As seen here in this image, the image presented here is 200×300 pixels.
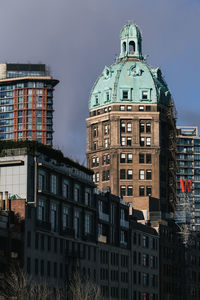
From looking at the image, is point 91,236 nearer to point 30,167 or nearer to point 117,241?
point 117,241

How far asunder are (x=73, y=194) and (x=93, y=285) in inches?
673

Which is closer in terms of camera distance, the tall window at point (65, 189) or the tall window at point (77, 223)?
the tall window at point (65, 189)

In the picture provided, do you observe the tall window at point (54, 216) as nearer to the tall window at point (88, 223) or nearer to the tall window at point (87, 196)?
the tall window at point (88, 223)

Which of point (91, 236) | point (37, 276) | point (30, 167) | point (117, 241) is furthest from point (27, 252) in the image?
point (117, 241)

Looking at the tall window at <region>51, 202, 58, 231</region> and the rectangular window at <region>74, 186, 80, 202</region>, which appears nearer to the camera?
the tall window at <region>51, 202, 58, 231</region>

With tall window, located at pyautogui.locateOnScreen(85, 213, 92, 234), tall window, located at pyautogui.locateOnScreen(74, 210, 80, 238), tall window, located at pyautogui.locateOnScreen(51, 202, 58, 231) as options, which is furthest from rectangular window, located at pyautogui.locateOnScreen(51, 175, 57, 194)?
tall window, located at pyautogui.locateOnScreen(85, 213, 92, 234)

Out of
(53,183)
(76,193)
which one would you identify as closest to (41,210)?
(53,183)

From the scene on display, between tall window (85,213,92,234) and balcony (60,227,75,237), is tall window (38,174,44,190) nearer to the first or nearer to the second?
balcony (60,227,75,237)

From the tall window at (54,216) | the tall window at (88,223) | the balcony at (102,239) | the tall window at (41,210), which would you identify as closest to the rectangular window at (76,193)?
the tall window at (88,223)

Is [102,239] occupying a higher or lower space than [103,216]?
lower

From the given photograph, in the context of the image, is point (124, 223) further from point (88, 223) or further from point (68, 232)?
point (68, 232)

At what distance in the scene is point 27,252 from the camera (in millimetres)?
149500

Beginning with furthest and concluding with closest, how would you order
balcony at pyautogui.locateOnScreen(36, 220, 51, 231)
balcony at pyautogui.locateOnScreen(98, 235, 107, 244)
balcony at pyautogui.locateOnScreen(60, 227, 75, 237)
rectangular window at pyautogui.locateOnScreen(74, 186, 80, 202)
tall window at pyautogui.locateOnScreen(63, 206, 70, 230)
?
balcony at pyautogui.locateOnScreen(98, 235, 107, 244)
rectangular window at pyautogui.locateOnScreen(74, 186, 80, 202)
tall window at pyautogui.locateOnScreen(63, 206, 70, 230)
balcony at pyautogui.locateOnScreen(60, 227, 75, 237)
balcony at pyautogui.locateOnScreen(36, 220, 51, 231)

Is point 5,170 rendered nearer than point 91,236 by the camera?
Yes
